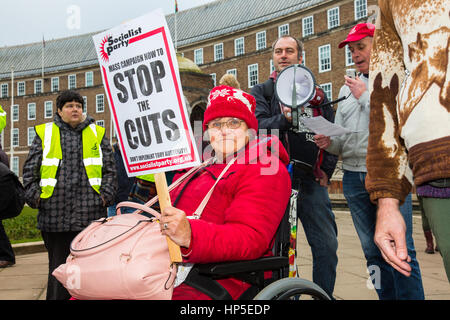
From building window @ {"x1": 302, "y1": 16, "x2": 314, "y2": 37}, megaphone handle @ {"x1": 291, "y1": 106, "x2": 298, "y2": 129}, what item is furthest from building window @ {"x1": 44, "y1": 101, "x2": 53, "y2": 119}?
megaphone handle @ {"x1": 291, "y1": 106, "x2": 298, "y2": 129}

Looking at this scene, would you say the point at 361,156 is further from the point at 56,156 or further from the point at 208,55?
the point at 208,55

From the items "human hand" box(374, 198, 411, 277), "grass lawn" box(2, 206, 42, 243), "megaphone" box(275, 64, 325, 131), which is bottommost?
"grass lawn" box(2, 206, 42, 243)

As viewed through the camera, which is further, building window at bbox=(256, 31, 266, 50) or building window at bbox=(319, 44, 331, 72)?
building window at bbox=(256, 31, 266, 50)

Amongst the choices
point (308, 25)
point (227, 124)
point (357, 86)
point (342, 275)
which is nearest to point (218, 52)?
point (308, 25)

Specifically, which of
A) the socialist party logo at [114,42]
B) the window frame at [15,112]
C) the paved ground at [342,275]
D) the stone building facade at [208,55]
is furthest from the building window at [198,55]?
the socialist party logo at [114,42]

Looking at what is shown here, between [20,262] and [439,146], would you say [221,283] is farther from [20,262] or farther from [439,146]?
[20,262]

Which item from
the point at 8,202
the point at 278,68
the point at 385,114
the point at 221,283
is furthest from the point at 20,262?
the point at 385,114

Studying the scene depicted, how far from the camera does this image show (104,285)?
196 cm

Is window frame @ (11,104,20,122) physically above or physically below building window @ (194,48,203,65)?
below

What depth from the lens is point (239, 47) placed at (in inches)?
1841

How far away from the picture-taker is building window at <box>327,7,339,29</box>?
36875mm

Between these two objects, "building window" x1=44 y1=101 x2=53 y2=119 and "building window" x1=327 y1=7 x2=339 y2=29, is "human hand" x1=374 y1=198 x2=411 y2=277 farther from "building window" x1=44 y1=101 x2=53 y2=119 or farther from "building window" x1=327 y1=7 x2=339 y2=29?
"building window" x1=44 y1=101 x2=53 y2=119

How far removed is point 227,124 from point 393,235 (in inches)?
52.2
